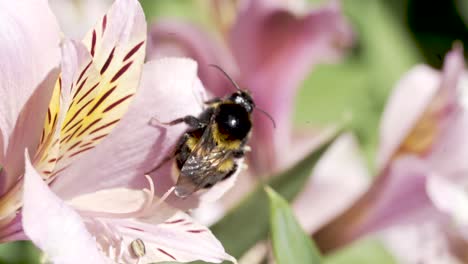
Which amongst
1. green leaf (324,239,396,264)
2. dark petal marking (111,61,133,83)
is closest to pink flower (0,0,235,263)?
dark petal marking (111,61,133,83)

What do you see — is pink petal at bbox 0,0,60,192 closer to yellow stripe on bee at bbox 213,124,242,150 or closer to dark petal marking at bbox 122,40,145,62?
dark petal marking at bbox 122,40,145,62

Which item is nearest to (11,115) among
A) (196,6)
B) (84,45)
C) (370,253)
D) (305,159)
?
(84,45)

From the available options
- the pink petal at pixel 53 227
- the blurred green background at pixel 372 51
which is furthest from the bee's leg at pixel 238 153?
the blurred green background at pixel 372 51

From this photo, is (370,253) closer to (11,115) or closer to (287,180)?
(287,180)

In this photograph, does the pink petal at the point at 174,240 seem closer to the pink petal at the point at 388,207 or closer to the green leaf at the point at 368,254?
the pink petal at the point at 388,207

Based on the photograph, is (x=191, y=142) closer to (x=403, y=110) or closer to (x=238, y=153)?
(x=238, y=153)
